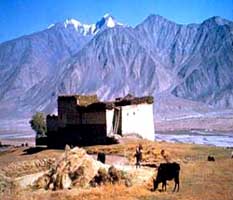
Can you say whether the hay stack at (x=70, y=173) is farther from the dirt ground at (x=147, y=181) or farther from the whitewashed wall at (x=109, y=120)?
the whitewashed wall at (x=109, y=120)

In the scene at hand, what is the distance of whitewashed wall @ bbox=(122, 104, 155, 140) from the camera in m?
39.5

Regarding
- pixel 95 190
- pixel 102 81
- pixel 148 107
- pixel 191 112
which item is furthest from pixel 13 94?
pixel 95 190

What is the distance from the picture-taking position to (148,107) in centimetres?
4253

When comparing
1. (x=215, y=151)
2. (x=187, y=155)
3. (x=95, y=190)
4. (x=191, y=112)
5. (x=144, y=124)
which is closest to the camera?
(x=95, y=190)

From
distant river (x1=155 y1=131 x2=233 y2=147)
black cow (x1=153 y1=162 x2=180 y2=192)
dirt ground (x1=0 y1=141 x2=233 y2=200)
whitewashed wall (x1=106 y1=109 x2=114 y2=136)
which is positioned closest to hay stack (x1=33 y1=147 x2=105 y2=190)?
dirt ground (x1=0 y1=141 x2=233 y2=200)

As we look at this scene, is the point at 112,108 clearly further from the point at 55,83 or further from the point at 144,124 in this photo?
the point at 55,83

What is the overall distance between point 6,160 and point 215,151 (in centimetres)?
1512

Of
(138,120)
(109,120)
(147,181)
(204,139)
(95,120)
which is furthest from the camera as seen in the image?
(204,139)

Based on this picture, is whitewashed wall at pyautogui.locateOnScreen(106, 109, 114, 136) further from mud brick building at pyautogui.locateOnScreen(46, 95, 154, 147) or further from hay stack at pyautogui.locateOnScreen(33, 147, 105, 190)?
hay stack at pyautogui.locateOnScreen(33, 147, 105, 190)

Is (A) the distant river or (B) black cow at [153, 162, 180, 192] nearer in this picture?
(B) black cow at [153, 162, 180, 192]

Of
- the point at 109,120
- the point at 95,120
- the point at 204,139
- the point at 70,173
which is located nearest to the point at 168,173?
the point at 70,173

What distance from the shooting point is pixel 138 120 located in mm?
40906

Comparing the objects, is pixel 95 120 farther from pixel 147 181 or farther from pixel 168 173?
pixel 168 173

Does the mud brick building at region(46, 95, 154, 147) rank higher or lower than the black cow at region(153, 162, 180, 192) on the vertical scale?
higher
